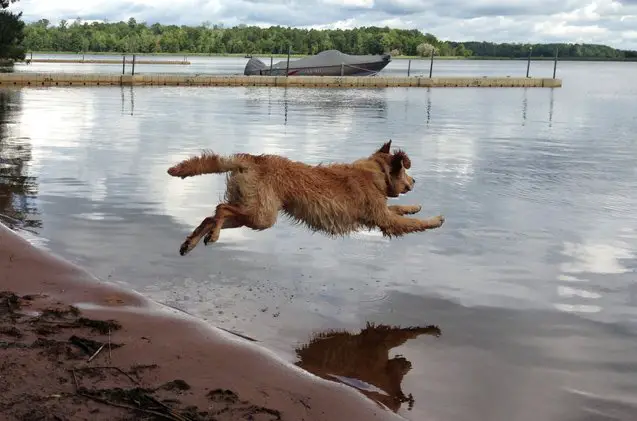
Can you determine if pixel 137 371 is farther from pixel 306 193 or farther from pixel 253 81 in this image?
pixel 253 81

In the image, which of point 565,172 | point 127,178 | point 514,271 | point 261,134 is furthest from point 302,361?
point 261,134

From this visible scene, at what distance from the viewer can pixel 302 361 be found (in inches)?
245

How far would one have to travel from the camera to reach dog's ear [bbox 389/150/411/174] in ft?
23.4

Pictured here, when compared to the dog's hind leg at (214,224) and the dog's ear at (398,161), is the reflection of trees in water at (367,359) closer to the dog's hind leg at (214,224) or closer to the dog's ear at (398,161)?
the dog's hind leg at (214,224)

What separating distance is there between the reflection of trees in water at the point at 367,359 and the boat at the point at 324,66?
60268mm

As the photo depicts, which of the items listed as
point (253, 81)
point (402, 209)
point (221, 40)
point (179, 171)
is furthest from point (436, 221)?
point (221, 40)

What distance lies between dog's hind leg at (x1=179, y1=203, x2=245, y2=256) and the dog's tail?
1.08ft

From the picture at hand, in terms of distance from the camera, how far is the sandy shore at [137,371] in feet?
14.5

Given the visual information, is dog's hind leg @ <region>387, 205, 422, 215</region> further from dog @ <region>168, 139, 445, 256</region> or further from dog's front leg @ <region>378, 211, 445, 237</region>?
dog's front leg @ <region>378, 211, 445, 237</region>

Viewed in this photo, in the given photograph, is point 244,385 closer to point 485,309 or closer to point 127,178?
point 485,309

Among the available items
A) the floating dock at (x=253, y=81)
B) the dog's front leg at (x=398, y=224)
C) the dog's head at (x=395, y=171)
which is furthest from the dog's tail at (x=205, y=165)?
the floating dock at (x=253, y=81)

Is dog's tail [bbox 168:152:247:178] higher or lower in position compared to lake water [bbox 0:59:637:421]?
higher

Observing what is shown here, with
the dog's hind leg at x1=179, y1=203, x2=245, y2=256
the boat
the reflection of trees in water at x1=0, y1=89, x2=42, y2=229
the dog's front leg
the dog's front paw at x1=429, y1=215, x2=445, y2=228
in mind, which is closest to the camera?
the dog's hind leg at x1=179, y1=203, x2=245, y2=256

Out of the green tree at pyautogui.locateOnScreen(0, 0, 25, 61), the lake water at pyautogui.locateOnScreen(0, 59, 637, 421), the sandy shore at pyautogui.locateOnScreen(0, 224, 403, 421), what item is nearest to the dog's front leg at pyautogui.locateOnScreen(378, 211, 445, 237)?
the lake water at pyautogui.locateOnScreen(0, 59, 637, 421)
